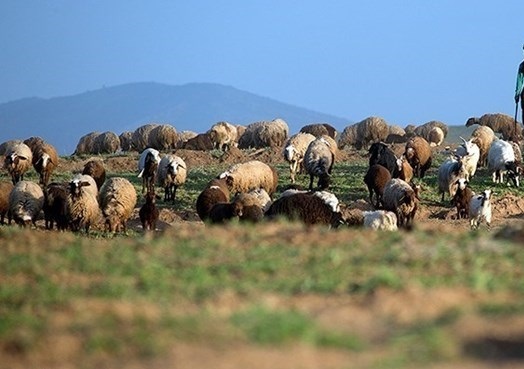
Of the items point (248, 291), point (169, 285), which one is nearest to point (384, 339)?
point (248, 291)

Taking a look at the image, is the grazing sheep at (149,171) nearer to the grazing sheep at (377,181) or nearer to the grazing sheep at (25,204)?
the grazing sheep at (25,204)

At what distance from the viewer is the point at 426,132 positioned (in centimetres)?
6444

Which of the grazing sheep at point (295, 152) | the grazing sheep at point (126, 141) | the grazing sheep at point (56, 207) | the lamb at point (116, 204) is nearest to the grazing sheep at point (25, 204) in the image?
the grazing sheep at point (56, 207)

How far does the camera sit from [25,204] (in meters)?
25.1

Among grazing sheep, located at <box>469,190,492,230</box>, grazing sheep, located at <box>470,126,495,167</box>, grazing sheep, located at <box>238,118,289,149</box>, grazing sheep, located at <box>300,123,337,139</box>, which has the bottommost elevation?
grazing sheep, located at <box>469,190,492,230</box>

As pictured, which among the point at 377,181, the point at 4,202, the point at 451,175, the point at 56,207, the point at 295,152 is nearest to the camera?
the point at 56,207

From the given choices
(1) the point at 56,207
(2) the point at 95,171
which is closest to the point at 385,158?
(2) the point at 95,171

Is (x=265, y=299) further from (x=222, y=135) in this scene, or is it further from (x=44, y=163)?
(x=222, y=135)

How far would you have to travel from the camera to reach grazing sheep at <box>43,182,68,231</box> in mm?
24078

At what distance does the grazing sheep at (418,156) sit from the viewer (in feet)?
109

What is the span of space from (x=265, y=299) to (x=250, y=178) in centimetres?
2039

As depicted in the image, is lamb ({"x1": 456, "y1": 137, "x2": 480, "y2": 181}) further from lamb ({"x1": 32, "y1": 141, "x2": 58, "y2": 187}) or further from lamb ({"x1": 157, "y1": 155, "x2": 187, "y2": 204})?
lamb ({"x1": 32, "y1": 141, "x2": 58, "y2": 187})

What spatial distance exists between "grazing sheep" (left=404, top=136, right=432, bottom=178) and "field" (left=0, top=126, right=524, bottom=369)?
1990cm

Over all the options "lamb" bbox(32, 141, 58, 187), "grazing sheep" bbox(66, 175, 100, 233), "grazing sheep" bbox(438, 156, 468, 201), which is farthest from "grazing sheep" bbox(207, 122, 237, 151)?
"grazing sheep" bbox(66, 175, 100, 233)
